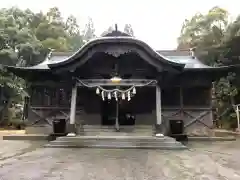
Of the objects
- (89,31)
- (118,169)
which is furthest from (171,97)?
(89,31)

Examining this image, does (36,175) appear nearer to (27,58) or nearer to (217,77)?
(217,77)

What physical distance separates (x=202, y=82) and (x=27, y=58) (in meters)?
16.7

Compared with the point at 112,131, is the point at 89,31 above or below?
above

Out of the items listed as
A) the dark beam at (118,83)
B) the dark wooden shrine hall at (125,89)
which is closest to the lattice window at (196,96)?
the dark wooden shrine hall at (125,89)

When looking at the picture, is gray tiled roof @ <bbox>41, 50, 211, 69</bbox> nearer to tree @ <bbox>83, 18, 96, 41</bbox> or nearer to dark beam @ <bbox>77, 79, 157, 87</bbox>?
dark beam @ <bbox>77, 79, 157, 87</bbox>

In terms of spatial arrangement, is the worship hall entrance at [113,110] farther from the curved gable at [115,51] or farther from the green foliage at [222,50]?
the green foliage at [222,50]

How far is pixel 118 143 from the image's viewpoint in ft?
31.2

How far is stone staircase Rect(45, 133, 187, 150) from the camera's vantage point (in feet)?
30.2

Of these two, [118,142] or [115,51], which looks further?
[115,51]

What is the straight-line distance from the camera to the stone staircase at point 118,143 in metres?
9.20

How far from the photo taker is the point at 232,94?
19.0m

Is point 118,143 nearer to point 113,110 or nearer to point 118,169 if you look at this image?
point 118,169

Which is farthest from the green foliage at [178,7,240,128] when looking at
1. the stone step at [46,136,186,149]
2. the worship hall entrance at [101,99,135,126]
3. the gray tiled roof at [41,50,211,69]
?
the stone step at [46,136,186,149]

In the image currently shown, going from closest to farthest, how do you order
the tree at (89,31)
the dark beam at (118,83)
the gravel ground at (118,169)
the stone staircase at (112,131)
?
the gravel ground at (118,169) < the stone staircase at (112,131) < the dark beam at (118,83) < the tree at (89,31)
